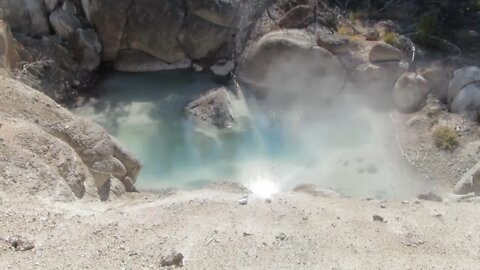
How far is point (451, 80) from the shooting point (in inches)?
763

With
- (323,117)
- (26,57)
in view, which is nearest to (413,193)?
(323,117)

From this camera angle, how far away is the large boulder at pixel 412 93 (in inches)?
765

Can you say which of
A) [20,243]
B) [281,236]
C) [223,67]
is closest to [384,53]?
[223,67]

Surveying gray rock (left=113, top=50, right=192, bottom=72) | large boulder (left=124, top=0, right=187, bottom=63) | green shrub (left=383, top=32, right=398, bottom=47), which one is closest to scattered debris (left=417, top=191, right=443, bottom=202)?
green shrub (left=383, top=32, right=398, bottom=47)

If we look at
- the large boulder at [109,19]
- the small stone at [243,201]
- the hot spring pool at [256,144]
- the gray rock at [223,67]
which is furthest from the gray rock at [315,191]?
the large boulder at [109,19]

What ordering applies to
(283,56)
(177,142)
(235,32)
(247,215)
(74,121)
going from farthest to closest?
(235,32)
(283,56)
(177,142)
(74,121)
(247,215)

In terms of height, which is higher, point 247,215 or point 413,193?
point 247,215

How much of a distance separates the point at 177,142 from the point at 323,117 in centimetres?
466

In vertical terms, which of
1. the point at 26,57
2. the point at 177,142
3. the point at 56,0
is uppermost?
the point at 56,0

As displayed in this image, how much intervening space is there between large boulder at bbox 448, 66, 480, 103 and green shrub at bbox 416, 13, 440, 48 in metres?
2.07

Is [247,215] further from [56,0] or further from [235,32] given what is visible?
[56,0]

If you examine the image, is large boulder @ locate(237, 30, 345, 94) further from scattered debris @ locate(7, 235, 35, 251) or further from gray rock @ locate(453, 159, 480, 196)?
scattered debris @ locate(7, 235, 35, 251)

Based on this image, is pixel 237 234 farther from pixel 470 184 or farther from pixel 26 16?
pixel 26 16

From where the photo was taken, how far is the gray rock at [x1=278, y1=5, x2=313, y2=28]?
22031 millimetres
